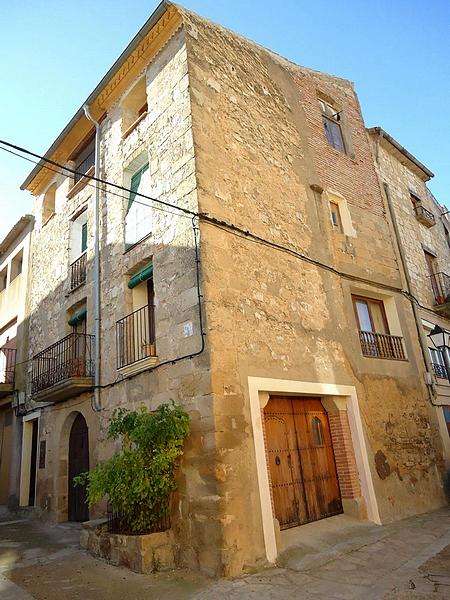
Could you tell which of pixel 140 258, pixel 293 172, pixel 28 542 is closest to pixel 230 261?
pixel 140 258

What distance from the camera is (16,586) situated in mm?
4910

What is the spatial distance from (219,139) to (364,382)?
5309 millimetres

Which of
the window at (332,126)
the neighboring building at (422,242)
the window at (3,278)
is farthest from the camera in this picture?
the window at (3,278)

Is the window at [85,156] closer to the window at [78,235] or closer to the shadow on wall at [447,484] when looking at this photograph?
the window at [78,235]

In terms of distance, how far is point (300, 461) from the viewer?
7.21 meters

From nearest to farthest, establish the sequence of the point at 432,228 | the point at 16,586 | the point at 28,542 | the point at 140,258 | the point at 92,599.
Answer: the point at 92,599 < the point at 16,586 < the point at 28,542 < the point at 140,258 < the point at 432,228

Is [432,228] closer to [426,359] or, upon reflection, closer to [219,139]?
[426,359]

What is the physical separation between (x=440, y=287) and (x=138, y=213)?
895cm

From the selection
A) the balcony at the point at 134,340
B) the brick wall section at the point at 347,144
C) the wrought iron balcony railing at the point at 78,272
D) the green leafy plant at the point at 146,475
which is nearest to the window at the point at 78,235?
the wrought iron balcony railing at the point at 78,272

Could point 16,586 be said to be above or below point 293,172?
below

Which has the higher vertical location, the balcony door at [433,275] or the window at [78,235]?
the window at [78,235]

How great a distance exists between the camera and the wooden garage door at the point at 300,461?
22.2 ft

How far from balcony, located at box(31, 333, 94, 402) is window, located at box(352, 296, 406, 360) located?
5.72 meters

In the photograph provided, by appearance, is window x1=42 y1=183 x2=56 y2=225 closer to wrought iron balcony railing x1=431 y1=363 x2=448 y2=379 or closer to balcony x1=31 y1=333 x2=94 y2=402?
balcony x1=31 y1=333 x2=94 y2=402
